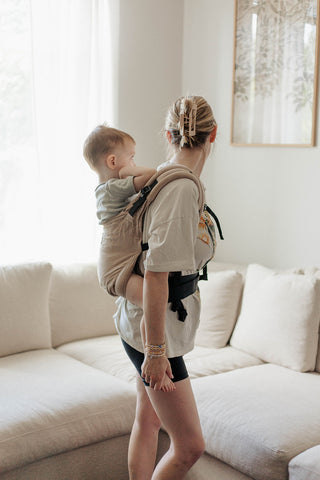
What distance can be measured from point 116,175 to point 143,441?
80cm

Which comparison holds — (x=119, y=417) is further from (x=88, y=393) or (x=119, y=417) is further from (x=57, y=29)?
(x=57, y=29)

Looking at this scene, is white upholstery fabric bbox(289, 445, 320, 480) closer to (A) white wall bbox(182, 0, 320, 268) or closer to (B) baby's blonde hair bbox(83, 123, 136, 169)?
(B) baby's blonde hair bbox(83, 123, 136, 169)

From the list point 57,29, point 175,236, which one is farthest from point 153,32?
point 175,236

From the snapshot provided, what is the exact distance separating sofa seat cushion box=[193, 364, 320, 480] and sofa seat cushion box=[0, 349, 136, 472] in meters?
0.33

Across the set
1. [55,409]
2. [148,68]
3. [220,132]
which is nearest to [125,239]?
[55,409]

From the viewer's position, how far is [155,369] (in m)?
1.56

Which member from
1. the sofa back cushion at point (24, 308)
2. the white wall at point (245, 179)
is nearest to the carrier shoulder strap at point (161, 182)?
the sofa back cushion at point (24, 308)

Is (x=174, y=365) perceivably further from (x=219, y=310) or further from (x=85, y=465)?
(x=219, y=310)

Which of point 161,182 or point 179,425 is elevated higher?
point 161,182

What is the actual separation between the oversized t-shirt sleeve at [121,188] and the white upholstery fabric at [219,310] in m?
1.48

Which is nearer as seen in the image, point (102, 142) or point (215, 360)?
point (102, 142)

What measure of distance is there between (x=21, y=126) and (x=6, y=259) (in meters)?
0.72

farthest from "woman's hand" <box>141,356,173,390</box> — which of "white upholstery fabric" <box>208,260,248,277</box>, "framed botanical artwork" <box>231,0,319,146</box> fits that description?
"framed botanical artwork" <box>231,0,319,146</box>

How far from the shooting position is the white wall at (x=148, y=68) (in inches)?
144
